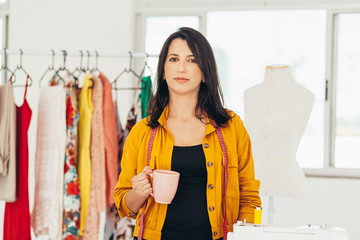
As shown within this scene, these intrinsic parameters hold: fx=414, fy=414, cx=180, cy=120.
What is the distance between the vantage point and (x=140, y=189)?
113 cm

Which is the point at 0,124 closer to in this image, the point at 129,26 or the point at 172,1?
the point at 129,26

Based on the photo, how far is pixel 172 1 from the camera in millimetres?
3486

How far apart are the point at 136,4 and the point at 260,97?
1.61 m

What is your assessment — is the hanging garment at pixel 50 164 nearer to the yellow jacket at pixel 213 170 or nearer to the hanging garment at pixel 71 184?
the hanging garment at pixel 71 184

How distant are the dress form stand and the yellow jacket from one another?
1110mm

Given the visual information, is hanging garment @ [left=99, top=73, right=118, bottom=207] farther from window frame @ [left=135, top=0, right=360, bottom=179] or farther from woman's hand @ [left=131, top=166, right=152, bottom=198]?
window frame @ [left=135, top=0, right=360, bottom=179]

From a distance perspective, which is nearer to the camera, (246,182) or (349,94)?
(246,182)

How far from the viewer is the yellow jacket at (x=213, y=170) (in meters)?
1.18

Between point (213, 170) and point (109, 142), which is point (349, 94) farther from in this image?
point (213, 170)

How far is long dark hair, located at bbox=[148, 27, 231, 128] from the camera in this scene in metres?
1.20

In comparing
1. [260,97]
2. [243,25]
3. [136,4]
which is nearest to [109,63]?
[136,4]

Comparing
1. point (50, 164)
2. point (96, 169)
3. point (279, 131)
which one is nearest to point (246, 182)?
point (279, 131)

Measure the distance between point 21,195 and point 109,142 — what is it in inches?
23.0

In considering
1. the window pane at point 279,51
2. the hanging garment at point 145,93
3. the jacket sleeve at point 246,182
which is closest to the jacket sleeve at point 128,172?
the jacket sleeve at point 246,182
